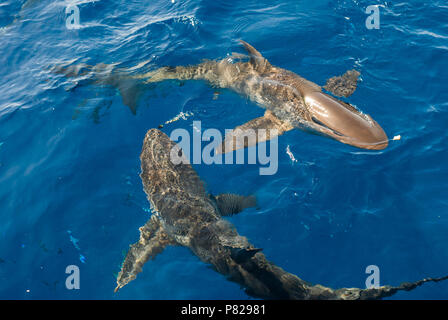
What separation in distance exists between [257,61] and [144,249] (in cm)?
751

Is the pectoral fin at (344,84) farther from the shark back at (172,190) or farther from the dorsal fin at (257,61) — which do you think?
the shark back at (172,190)

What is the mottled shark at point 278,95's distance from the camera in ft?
30.5

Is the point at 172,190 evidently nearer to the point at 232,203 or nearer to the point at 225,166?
the point at 232,203

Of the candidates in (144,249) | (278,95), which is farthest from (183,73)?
(144,249)

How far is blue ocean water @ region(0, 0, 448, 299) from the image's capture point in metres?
7.39

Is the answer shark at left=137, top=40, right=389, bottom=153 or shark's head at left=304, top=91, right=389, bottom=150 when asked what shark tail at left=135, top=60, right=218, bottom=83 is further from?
shark's head at left=304, top=91, right=389, bottom=150

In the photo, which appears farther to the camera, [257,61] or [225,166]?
[257,61]

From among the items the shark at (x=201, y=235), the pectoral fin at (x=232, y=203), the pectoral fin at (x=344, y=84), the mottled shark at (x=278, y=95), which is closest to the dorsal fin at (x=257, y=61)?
the mottled shark at (x=278, y=95)

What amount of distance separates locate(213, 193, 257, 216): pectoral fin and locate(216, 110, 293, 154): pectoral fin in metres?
1.66

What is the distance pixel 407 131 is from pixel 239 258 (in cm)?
624

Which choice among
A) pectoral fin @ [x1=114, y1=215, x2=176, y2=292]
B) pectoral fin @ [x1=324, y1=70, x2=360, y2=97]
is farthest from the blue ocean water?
pectoral fin @ [x1=324, y1=70, x2=360, y2=97]

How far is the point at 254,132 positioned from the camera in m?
10.2

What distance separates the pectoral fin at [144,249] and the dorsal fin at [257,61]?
6573mm

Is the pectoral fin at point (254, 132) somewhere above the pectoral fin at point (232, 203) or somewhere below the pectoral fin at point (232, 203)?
above
